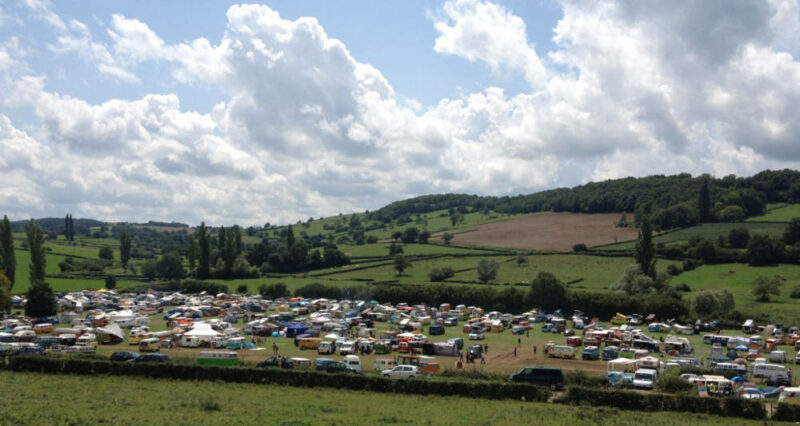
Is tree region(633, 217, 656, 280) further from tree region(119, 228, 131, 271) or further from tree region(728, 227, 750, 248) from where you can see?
tree region(119, 228, 131, 271)

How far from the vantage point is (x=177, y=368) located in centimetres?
2961

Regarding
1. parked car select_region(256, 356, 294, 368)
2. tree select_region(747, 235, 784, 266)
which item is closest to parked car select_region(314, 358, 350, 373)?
parked car select_region(256, 356, 294, 368)

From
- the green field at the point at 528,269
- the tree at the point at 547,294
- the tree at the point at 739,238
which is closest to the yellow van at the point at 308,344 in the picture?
the tree at the point at 547,294

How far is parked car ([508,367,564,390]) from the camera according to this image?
28.8m

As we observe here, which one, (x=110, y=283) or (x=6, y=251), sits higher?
(x=6, y=251)

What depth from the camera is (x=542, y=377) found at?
95.2 ft

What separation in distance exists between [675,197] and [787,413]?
112 metres

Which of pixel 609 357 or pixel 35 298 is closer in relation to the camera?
pixel 609 357

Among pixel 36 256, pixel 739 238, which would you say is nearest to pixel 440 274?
pixel 739 238

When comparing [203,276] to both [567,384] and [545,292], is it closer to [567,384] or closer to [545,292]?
[545,292]

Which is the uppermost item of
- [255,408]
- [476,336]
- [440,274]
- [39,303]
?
[39,303]

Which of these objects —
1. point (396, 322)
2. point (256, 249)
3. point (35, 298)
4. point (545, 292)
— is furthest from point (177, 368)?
point (256, 249)

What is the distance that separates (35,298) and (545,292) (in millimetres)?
52375

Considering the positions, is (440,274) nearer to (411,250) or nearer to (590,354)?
(411,250)
